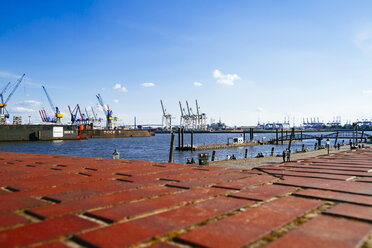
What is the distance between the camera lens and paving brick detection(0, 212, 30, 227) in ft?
7.31

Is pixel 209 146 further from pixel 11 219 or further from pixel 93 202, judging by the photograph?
pixel 11 219

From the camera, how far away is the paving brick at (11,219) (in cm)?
223

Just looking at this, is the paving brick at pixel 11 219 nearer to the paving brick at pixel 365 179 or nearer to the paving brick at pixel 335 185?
the paving brick at pixel 335 185

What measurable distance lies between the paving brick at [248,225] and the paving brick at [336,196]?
11.4 inches

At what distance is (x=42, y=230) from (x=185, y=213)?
115 centimetres

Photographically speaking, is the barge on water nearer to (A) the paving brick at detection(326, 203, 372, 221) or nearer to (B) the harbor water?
(B) the harbor water

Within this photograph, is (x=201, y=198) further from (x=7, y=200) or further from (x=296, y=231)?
(x=7, y=200)

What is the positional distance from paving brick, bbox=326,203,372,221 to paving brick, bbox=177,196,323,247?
0.60 ft

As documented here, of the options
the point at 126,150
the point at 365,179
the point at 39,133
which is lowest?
the point at 126,150

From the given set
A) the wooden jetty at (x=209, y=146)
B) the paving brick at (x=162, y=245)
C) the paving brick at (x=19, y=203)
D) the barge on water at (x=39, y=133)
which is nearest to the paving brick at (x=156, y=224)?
the paving brick at (x=162, y=245)

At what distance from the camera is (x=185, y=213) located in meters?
2.52

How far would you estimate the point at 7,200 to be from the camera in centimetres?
298

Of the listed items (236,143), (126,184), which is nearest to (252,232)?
(126,184)

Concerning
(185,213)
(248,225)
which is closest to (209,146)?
(185,213)
